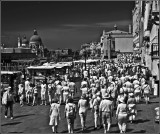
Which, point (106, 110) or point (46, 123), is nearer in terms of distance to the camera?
point (106, 110)

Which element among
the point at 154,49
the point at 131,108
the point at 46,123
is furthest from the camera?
the point at 154,49

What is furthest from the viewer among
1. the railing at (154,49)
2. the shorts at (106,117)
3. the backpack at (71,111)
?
the railing at (154,49)

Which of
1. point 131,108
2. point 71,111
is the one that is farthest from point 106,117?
point 131,108

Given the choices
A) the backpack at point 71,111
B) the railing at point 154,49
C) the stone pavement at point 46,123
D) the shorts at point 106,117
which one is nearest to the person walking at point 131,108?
the stone pavement at point 46,123

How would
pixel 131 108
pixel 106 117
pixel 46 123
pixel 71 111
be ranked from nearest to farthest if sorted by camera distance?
pixel 71 111
pixel 106 117
pixel 131 108
pixel 46 123

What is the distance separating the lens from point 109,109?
11398mm

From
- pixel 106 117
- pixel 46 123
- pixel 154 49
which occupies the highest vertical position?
pixel 154 49

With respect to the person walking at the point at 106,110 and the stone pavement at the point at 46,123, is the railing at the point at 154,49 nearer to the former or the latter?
the stone pavement at the point at 46,123

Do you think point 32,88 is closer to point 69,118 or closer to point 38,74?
point 69,118

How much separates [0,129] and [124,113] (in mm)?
4942

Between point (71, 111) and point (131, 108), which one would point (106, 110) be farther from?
point (131, 108)

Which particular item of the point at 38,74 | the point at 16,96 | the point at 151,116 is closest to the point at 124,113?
the point at 151,116

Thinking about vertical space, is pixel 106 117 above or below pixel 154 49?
below

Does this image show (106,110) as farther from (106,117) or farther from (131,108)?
(131,108)
